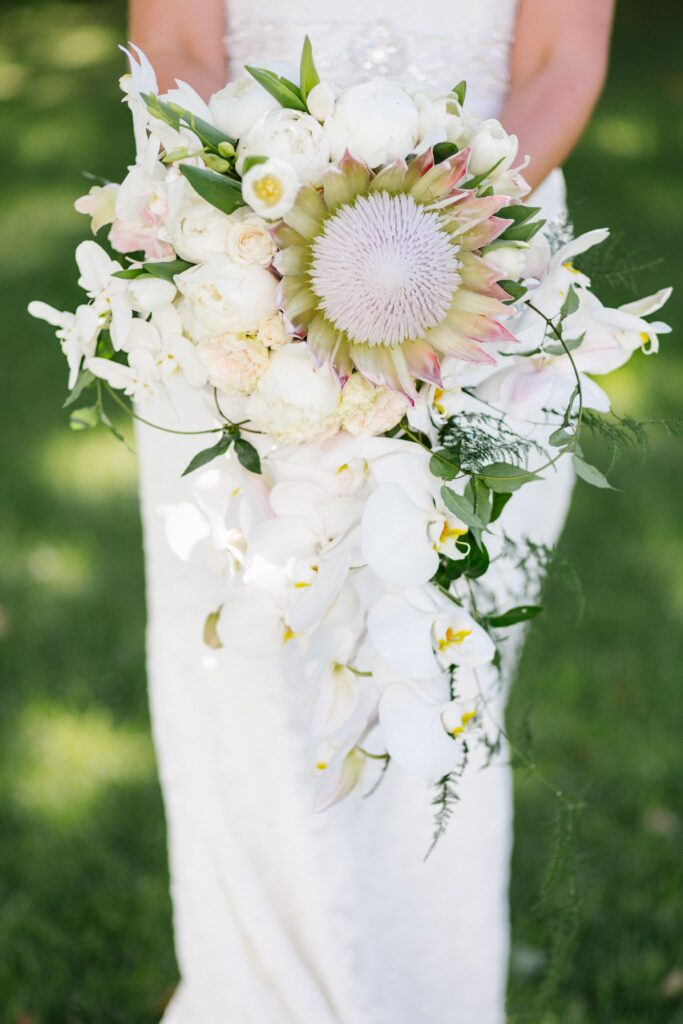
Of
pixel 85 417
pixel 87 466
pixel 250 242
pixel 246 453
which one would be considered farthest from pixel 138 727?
pixel 250 242

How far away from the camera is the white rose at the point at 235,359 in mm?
1176

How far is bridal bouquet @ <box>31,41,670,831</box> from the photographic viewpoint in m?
1.11

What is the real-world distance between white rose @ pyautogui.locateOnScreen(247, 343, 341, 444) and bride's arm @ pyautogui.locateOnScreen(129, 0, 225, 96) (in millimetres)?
652

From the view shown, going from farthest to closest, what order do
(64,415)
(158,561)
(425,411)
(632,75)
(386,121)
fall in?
(632,75) → (64,415) → (158,561) → (425,411) → (386,121)

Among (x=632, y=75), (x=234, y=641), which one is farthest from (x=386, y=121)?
(x=632, y=75)

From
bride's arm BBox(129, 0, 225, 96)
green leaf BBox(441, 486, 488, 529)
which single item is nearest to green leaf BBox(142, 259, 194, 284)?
green leaf BBox(441, 486, 488, 529)

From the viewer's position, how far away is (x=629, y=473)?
360cm

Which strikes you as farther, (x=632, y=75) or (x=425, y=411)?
(x=632, y=75)

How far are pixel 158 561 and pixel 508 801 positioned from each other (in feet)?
2.40

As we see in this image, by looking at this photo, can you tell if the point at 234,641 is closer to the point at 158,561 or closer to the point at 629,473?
the point at 158,561

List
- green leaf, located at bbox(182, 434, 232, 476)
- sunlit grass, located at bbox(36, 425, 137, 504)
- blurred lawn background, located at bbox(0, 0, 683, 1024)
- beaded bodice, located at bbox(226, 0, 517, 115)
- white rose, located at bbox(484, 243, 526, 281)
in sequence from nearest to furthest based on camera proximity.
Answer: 1. white rose, located at bbox(484, 243, 526, 281)
2. green leaf, located at bbox(182, 434, 232, 476)
3. beaded bodice, located at bbox(226, 0, 517, 115)
4. blurred lawn background, located at bbox(0, 0, 683, 1024)
5. sunlit grass, located at bbox(36, 425, 137, 504)

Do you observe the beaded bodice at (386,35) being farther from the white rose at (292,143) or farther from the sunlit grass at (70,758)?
the sunlit grass at (70,758)

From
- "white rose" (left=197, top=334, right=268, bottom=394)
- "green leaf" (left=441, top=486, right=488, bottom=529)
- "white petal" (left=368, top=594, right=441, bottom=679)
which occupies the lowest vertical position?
"white petal" (left=368, top=594, right=441, bottom=679)

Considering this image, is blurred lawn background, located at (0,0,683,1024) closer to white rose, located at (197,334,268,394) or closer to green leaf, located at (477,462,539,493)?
green leaf, located at (477,462,539,493)
